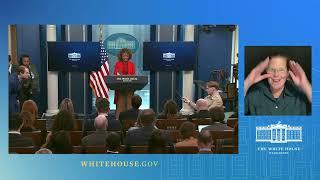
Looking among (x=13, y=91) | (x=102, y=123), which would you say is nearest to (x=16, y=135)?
(x=13, y=91)

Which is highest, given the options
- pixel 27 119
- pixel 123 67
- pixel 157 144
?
pixel 123 67

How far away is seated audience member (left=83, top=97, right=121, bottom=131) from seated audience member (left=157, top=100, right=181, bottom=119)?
0.41 metres

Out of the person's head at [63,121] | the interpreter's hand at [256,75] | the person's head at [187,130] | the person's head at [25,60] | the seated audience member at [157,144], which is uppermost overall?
the person's head at [25,60]

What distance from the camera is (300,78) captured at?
5.05 meters

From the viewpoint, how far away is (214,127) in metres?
5.09

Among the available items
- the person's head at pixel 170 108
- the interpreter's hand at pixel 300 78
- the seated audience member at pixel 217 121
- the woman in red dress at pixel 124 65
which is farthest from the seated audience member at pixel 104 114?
the interpreter's hand at pixel 300 78

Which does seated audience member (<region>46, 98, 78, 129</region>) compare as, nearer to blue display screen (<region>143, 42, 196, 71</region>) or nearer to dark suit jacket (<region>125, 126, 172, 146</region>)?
dark suit jacket (<region>125, 126, 172, 146</region>)

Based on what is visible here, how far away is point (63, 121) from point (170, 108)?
3.24 feet

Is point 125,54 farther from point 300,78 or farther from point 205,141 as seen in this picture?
point 300,78

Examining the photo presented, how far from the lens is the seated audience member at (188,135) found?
5051mm

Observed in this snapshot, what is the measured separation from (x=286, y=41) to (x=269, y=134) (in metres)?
0.85

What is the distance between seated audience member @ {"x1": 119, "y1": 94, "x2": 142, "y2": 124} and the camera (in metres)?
5.08

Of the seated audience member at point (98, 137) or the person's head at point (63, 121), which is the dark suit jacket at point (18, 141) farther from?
the seated audience member at point (98, 137)

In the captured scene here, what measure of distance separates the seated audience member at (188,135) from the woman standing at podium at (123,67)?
1.78ft
